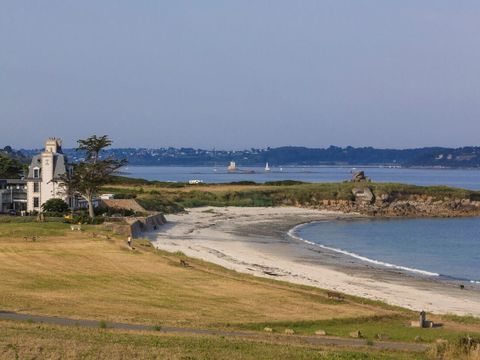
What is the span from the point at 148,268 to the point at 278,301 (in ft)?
32.6

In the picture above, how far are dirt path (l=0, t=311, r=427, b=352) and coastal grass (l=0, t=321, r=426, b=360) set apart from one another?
81 centimetres

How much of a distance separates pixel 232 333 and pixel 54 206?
4337 cm

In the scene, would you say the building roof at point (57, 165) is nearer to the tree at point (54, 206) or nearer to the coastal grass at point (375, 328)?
the tree at point (54, 206)

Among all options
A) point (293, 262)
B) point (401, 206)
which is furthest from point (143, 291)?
point (401, 206)

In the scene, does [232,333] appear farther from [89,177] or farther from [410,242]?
[410,242]

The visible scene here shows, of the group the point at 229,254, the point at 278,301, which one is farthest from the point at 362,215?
the point at 278,301

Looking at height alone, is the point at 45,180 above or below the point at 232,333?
above

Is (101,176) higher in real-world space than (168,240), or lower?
higher

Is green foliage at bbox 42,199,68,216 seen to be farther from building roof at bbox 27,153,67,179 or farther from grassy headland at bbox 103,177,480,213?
grassy headland at bbox 103,177,480,213

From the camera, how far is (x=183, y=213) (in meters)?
92.0

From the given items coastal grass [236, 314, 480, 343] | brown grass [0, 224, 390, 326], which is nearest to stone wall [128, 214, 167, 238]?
brown grass [0, 224, 390, 326]


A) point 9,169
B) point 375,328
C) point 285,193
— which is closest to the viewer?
point 375,328

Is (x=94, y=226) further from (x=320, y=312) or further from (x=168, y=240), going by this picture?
(x=320, y=312)

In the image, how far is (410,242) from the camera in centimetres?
7056
